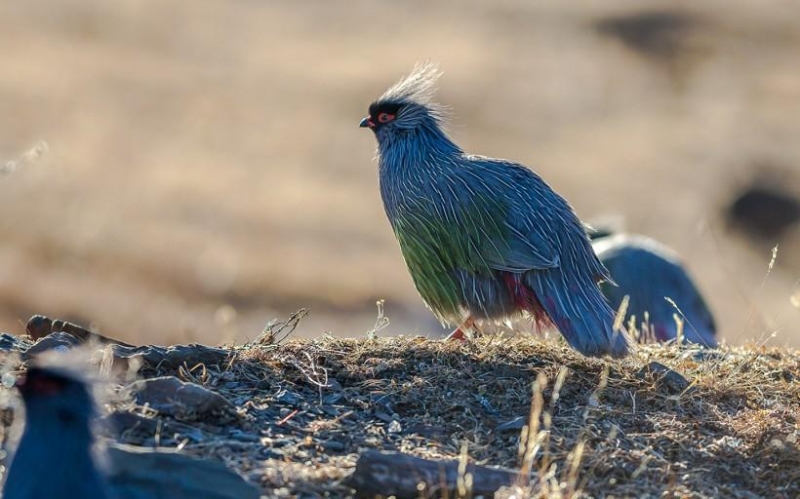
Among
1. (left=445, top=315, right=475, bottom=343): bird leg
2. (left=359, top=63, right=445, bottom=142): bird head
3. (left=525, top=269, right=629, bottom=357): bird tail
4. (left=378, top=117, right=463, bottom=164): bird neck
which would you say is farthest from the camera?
(left=359, top=63, right=445, bottom=142): bird head

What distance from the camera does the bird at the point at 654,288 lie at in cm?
1267

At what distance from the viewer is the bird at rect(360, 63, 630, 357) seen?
8203 mm

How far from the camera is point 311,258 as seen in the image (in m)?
21.2

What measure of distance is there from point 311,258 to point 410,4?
17.2m

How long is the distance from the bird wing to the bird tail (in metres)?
0.13

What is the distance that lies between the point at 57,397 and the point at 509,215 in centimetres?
412

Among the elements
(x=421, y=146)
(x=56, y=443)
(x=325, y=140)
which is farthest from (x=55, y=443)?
(x=325, y=140)

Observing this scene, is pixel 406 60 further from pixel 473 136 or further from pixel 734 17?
pixel 734 17

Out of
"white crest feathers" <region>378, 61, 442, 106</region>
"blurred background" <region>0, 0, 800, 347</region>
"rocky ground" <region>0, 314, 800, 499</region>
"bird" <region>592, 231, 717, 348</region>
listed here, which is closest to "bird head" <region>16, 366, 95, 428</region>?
"rocky ground" <region>0, 314, 800, 499</region>

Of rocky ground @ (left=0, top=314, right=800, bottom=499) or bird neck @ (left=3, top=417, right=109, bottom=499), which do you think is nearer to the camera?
bird neck @ (left=3, top=417, right=109, bottom=499)

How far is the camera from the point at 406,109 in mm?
9469

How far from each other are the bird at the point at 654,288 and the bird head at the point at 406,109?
3.62m

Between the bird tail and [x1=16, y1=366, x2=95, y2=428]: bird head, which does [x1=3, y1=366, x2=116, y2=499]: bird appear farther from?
the bird tail

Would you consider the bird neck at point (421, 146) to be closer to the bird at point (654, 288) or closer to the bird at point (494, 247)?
the bird at point (494, 247)
